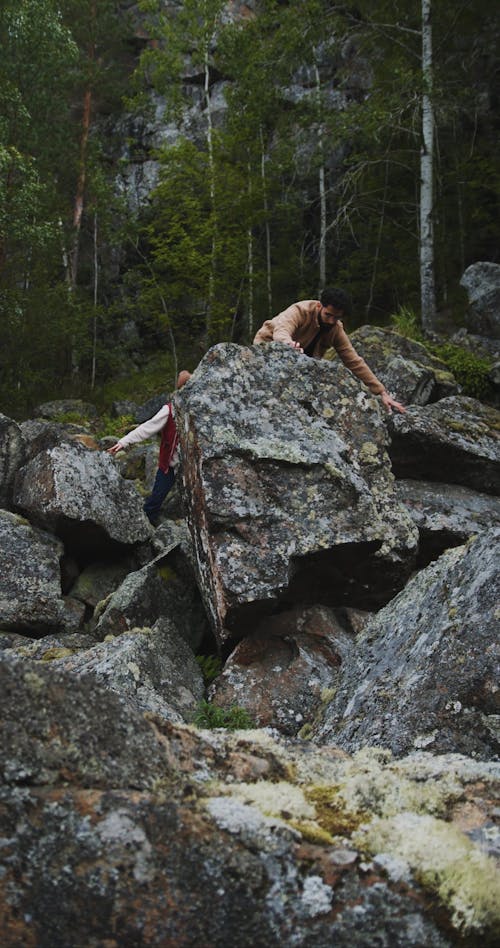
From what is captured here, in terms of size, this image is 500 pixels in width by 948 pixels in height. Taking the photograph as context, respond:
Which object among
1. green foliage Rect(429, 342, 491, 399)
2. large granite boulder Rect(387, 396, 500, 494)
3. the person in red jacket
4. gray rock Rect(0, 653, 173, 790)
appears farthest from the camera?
green foliage Rect(429, 342, 491, 399)

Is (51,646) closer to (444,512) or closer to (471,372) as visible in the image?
(444,512)

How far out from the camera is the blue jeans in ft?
38.1

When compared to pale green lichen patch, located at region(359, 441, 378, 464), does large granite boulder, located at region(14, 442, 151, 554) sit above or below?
below

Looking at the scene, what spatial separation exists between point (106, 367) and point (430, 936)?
35.1 m

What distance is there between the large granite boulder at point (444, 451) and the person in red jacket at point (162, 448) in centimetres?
324

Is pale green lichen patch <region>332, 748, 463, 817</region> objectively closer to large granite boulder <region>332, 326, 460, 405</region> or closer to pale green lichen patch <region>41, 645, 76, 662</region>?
pale green lichen patch <region>41, 645, 76, 662</region>

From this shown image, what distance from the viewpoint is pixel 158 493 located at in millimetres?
11695

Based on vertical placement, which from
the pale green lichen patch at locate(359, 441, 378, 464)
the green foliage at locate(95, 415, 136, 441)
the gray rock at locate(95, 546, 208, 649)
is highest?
the pale green lichen patch at locate(359, 441, 378, 464)

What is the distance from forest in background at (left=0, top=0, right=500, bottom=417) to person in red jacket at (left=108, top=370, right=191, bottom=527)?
13371mm

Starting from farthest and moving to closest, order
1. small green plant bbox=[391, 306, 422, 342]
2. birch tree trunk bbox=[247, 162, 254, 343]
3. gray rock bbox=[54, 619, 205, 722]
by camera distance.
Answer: birch tree trunk bbox=[247, 162, 254, 343], small green plant bbox=[391, 306, 422, 342], gray rock bbox=[54, 619, 205, 722]

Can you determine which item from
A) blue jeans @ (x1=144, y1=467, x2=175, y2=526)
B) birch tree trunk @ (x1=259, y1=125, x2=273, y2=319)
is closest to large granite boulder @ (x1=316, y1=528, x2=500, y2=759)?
blue jeans @ (x1=144, y1=467, x2=175, y2=526)

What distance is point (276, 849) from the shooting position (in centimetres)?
256

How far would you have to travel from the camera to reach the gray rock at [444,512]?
9422 mm

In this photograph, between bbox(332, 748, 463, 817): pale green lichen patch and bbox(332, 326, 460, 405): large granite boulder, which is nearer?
bbox(332, 748, 463, 817): pale green lichen patch
